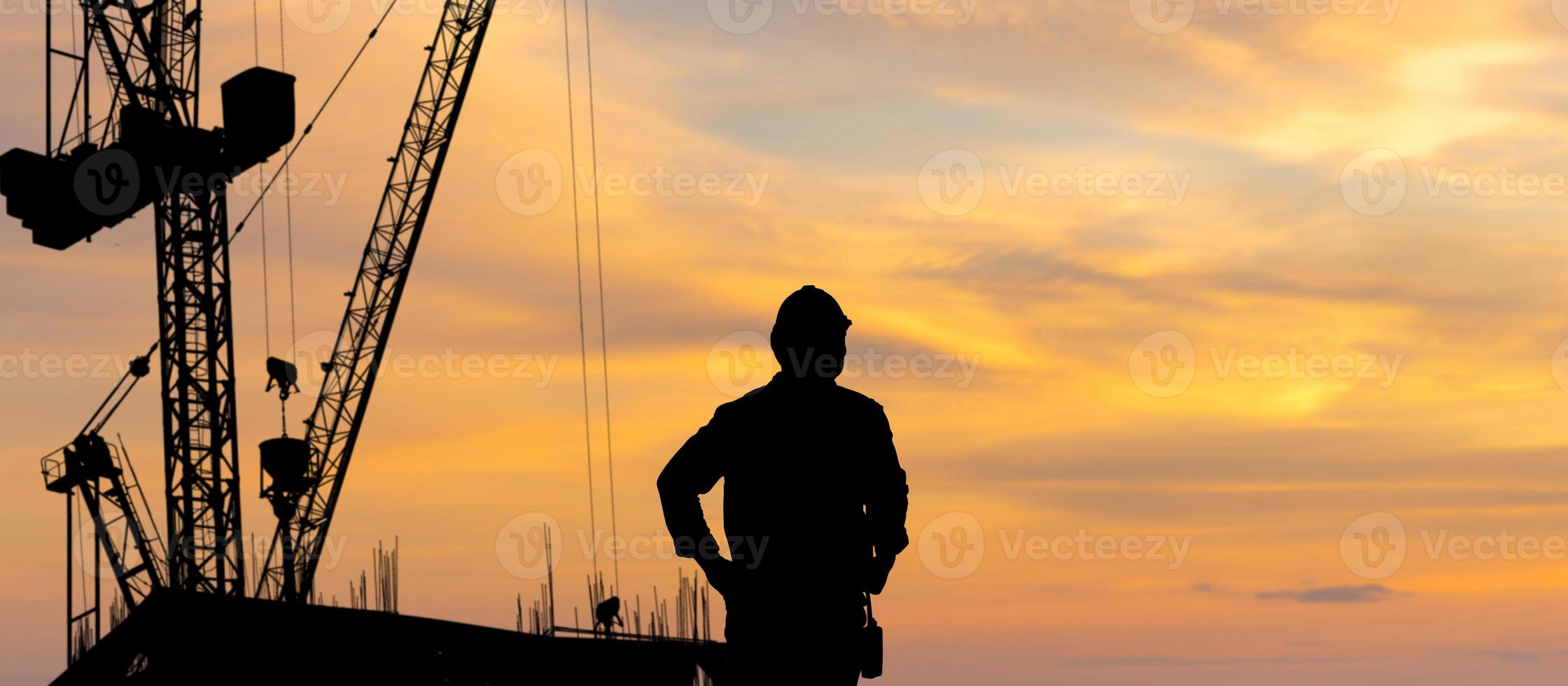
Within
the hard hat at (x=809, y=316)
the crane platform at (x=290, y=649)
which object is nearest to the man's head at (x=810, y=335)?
the hard hat at (x=809, y=316)

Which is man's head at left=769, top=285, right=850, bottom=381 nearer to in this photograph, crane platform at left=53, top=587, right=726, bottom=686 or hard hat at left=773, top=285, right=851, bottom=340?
hard hat at left=773, top=285, right=851, bottom=340

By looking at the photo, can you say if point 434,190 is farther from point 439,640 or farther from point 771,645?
point 771,645

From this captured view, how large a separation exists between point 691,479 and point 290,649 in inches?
1770

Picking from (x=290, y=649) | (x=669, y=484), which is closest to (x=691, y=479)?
(x=669, y=484)

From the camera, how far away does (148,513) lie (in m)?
76.7

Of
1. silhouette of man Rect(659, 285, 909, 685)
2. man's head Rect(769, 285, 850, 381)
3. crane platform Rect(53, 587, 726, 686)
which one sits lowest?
crane platform Rect(53, 587, 726, 686)

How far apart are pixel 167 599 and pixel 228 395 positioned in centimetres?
2698

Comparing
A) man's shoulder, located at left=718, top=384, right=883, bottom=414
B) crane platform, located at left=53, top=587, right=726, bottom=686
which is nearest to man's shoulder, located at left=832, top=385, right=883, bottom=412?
man's shoulder, located at left=718, top=384, right=883, bottom=414

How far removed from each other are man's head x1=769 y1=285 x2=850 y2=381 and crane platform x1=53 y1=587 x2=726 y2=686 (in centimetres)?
4495

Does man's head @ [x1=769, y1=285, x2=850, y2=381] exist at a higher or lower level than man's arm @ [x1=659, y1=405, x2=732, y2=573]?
higher

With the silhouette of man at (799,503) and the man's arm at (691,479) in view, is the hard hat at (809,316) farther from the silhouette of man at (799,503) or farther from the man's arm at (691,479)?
the man's arm at (691,479)

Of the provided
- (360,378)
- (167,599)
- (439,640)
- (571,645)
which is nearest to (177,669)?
(167,599)

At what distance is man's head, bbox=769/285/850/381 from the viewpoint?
9133 mm

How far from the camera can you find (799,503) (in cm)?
932
